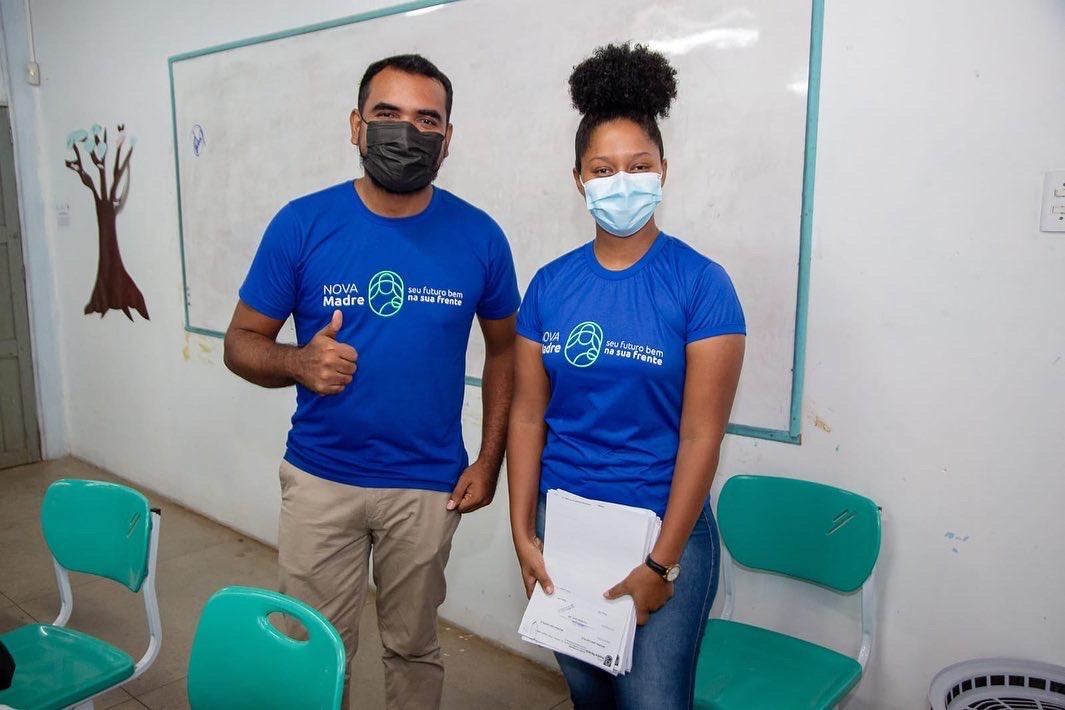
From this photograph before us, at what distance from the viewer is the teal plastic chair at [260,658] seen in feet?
3.83

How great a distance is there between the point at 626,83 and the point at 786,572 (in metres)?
1.20

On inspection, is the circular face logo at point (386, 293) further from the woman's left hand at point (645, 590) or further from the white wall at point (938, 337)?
the white wall at point (938, 337)

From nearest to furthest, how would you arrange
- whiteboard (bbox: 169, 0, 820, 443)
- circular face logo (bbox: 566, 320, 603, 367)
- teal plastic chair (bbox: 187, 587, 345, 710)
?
teal plastic chair (bbox: 187, 587, 345, 710)
circular face logo (bbox: 566, 320, 603, 367)
whiteboard (bbox: 169, 0, 820, 443)

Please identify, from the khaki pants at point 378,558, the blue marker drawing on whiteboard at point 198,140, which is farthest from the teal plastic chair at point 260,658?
the blue marker drawing on whiteboard at point 198,140

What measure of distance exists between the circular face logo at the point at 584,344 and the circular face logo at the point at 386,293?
39 centimetres

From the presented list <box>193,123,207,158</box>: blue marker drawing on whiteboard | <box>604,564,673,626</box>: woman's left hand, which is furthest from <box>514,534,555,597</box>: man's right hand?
<box>193,123,207,158</box>: blue marker drawing on whiteboard

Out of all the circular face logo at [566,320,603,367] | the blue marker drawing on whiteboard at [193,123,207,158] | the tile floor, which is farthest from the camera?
the blue marker drawing on whiteboard at [193,123,207,158]

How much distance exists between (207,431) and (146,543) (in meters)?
2.04

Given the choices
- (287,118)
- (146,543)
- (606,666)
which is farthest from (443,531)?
(287,118)

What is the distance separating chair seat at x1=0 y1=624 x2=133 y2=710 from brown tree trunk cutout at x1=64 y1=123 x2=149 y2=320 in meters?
2.47

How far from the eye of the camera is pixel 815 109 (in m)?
1.70

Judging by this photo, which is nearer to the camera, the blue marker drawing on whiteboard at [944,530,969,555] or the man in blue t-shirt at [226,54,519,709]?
the man in blue t-shirt at [226,54,519,709]

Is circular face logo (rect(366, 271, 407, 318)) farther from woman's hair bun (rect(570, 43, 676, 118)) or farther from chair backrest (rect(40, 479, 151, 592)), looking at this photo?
chair backrest (rect(40, 479, 151, 592))

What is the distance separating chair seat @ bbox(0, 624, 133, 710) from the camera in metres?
1.53
